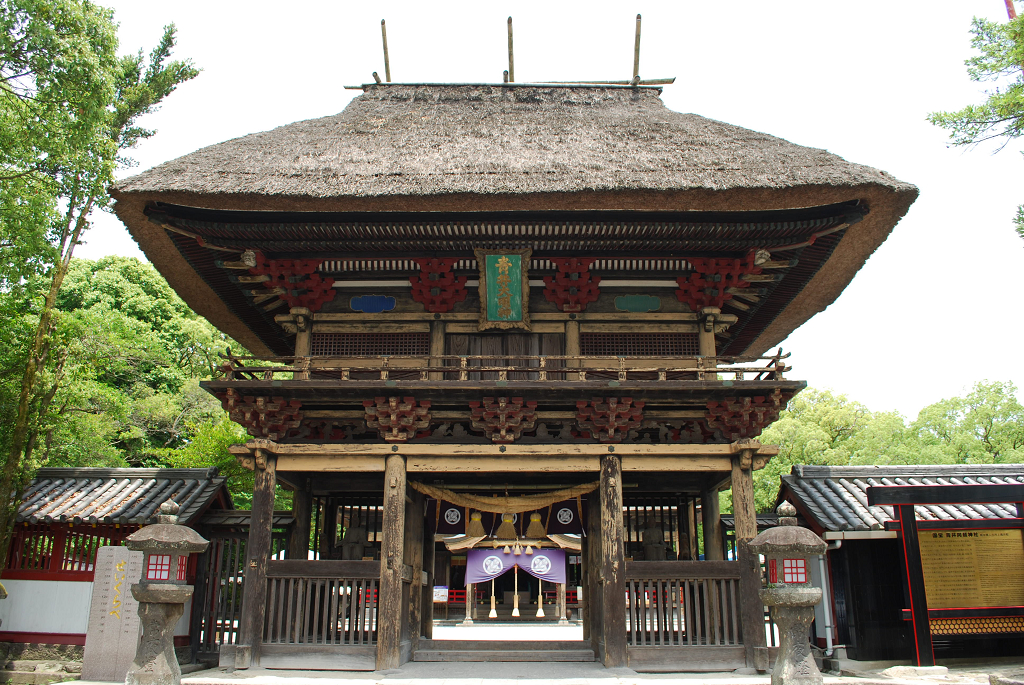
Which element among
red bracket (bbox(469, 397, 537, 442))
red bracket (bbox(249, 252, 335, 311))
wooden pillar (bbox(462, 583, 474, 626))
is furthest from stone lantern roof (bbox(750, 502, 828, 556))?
wooden pillar (bbox(462, 583, 474, 626))

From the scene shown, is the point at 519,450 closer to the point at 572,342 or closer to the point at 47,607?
the point at 572,342

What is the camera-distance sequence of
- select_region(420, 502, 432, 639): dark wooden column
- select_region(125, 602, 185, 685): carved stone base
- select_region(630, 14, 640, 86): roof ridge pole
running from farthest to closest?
select_region(630, 14, 640, 86): roof ridge pole
select_region(420, 502, 432, 639): dark wooden column
select_region(125, 602, 185, 685): carved stone base

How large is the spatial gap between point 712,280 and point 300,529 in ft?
24.8

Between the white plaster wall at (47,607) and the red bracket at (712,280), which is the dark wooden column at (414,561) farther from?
the red bracket at (712,280)

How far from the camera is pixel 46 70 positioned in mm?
9555

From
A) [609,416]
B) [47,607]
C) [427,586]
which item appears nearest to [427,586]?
[427,586]

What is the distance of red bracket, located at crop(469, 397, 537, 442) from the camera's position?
Result: 9.02 meters

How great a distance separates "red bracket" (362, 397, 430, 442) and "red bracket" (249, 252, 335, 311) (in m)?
2.06

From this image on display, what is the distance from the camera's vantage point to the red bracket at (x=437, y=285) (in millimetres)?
9945

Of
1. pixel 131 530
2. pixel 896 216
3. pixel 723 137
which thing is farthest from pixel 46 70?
pixel 896 216

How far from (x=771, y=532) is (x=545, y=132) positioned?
7.14 metres

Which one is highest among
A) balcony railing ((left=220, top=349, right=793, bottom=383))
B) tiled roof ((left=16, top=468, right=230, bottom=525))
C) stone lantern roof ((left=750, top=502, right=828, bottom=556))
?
balcony railing ((left=220, top=349, right=793, bottom=383))

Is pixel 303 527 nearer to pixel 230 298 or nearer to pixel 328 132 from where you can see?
pixel 230 298

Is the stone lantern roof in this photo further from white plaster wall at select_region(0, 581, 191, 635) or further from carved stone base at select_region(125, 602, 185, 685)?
white plaster wall at select_region(0, 581, 191, 635)
